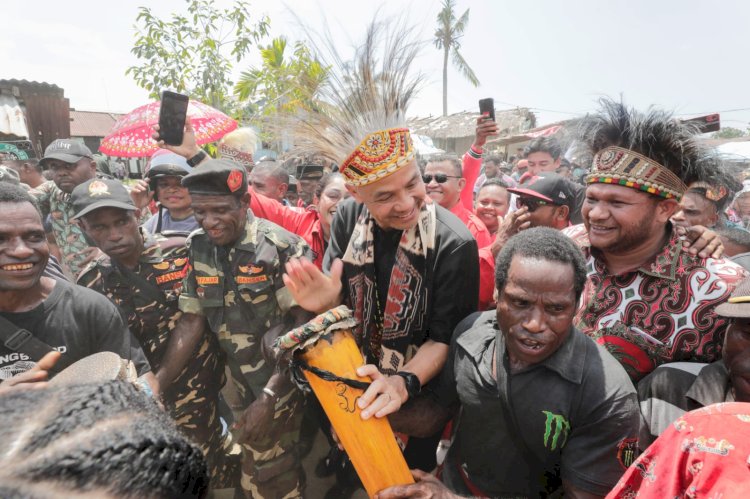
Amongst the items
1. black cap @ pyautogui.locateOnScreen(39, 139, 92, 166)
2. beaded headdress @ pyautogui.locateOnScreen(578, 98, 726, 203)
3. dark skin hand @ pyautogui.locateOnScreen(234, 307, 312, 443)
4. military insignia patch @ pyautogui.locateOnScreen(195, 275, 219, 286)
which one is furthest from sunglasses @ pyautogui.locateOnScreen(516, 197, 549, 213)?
black cap @ pyautogui.locateOnScreen(39, 139, 92, 166)

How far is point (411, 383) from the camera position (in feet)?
5.88

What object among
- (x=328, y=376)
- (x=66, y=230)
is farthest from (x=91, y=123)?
(x=328, y=376)

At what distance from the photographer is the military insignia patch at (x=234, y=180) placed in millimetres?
2479

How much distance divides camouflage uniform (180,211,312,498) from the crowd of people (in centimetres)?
1

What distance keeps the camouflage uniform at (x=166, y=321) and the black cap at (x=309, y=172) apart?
9.11 feet

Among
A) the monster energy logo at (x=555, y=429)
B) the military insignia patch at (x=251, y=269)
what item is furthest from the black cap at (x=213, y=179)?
the monster energy logo at (x=555, y=429)

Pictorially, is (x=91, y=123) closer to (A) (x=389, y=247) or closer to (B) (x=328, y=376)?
(A) (x=389, y=247)

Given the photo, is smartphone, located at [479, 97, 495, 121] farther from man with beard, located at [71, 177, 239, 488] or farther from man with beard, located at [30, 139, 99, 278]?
man with beard, located at [30, 139, 99, 278]

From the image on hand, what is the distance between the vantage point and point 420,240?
2.07m

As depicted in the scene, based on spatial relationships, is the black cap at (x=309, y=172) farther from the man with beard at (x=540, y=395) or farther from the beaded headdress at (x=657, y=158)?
the man with beard at (x=540, y=395)

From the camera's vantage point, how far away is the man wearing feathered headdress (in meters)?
2.00

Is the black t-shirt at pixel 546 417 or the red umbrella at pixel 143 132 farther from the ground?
the red umbrella at pixel 143 132

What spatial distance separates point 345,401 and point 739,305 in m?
1.51

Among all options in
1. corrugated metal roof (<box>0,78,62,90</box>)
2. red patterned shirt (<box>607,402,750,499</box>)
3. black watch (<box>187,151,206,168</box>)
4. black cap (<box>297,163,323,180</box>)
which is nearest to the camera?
red patterned shirt (<box>607,402,750,499</box>)
